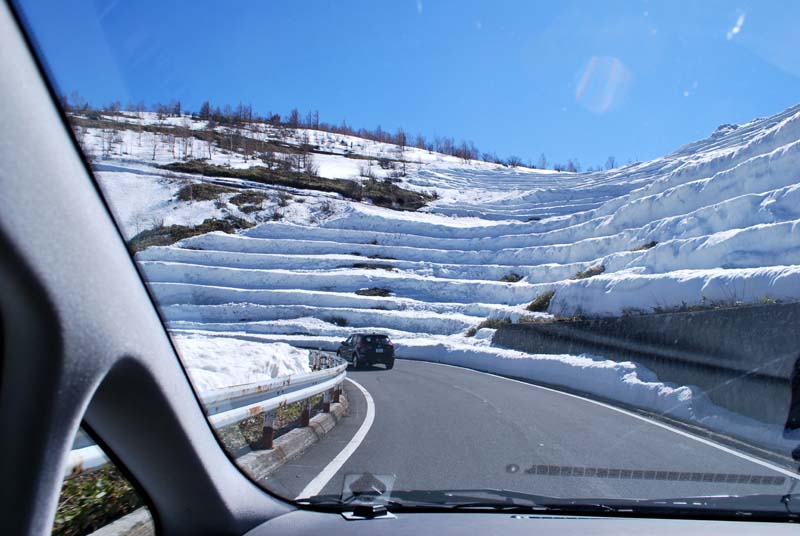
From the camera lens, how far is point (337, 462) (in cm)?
727

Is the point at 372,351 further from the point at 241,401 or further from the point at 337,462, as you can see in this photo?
the point at 241,401

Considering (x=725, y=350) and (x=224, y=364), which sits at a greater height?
(x=224, y=364)

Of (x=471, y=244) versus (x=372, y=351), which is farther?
(x=471, y=244)

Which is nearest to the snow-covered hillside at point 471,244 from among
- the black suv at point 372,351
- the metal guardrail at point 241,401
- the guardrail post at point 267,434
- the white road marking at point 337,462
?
the metal guardrail at point 241,401

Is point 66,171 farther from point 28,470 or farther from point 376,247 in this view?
point 376,247

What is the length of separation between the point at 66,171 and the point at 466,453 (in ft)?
20.5

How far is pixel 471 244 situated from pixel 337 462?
51.7 metres

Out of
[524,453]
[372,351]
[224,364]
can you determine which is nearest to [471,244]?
[372,351]

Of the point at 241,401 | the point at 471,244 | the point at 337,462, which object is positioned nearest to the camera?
the point at 241,401

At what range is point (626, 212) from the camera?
44906 millimetres

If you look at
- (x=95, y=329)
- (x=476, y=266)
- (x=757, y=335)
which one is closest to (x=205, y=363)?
(x=95, y=329)

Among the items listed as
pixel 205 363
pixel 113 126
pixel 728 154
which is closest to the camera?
pixel 113 126

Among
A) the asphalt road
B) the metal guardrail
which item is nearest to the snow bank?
the asphalt road

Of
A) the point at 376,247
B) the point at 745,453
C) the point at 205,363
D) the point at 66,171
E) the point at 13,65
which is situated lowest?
the point at 745,453
